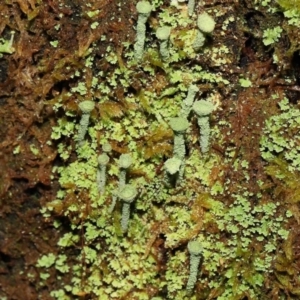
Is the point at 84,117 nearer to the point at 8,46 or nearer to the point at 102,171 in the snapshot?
the point at 102,171

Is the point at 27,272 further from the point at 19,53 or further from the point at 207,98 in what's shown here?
the point at 207,98

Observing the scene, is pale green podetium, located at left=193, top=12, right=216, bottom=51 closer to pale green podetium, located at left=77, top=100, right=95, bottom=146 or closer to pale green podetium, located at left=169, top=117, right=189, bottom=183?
pale green podetium, located at left=169, top=117, right=189, bottom=183

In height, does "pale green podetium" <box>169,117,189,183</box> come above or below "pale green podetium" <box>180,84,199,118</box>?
below

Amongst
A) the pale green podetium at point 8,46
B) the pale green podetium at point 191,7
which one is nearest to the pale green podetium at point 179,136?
the pale green podetium at point 191,7

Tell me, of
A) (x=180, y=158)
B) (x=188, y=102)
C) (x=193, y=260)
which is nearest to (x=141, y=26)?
(x=188, y=102)

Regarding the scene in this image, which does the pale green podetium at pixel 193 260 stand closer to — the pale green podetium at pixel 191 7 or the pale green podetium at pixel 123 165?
the pale green podetium at pixel 123 165

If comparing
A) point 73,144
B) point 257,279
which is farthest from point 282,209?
point 73,144

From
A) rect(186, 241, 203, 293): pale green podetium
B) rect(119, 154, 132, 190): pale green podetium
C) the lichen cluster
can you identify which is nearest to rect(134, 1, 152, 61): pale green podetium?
the lichen cluster
